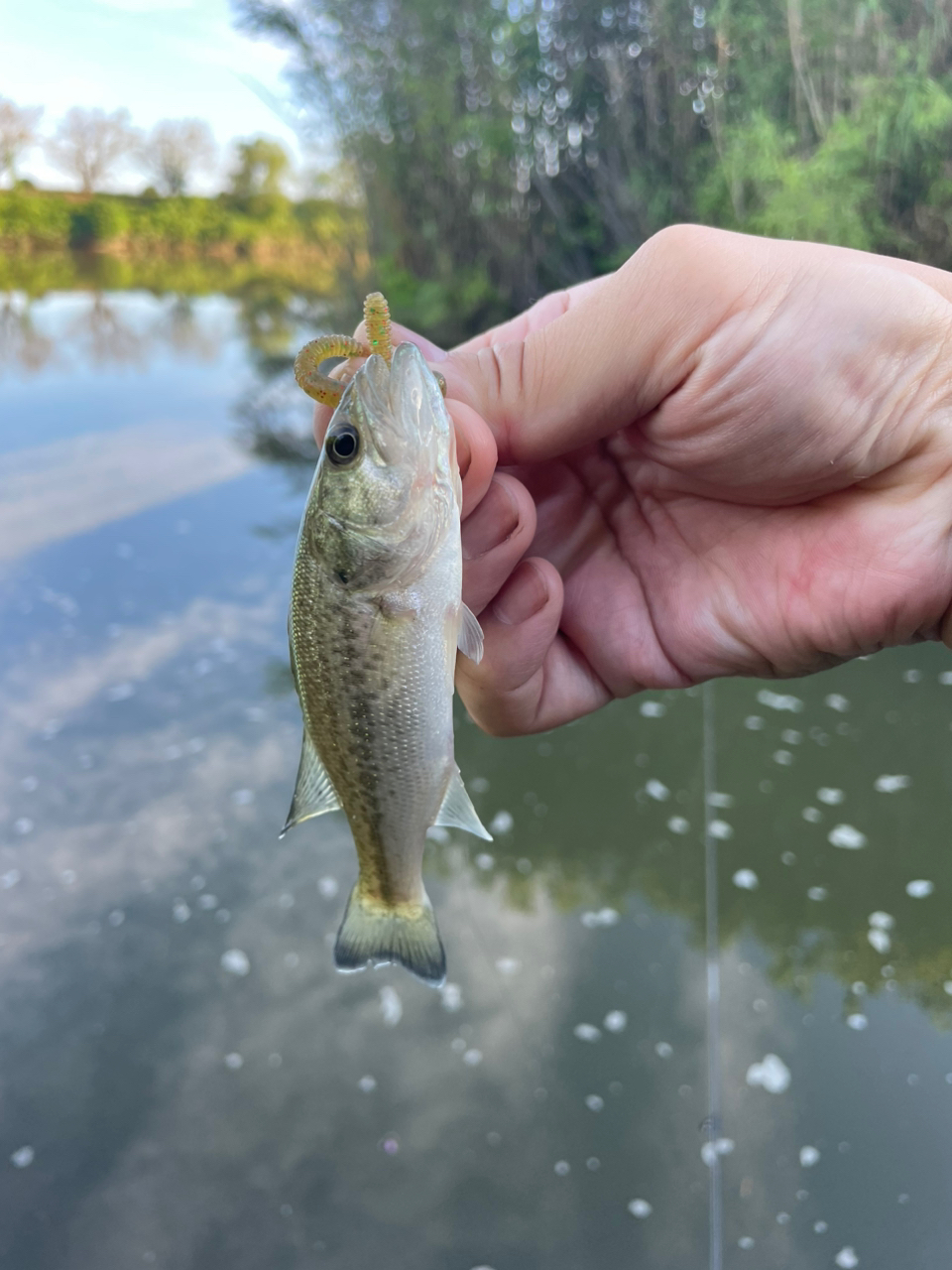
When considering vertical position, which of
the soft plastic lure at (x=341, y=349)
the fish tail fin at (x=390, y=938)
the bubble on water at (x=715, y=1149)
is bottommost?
the bubble on water at (x=715, y=1149)

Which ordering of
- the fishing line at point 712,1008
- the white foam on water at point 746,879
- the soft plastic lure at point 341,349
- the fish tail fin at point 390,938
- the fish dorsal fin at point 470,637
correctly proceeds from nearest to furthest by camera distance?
the soft plastic lure at point 341,349
the fish dorsal fin at point 470,637
the fish tail fin at point 390,938
the fishing line at point 712,1008
the white foam on water at point 746,879

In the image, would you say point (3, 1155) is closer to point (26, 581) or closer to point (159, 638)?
point (159, 638)

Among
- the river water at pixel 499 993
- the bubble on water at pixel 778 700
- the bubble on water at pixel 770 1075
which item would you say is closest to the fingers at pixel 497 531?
the river water at pixel 499 993

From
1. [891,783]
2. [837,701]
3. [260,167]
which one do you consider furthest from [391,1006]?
[260,167]

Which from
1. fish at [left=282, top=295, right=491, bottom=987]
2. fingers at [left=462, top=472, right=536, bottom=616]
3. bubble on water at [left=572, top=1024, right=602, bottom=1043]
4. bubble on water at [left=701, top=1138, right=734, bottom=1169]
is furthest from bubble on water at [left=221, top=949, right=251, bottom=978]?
fingers at [left=462, top=472, right=536, bottom=616]

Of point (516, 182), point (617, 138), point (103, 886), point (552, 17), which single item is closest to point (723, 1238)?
point (103, 886)

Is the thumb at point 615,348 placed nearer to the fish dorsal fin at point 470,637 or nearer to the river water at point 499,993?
the fish dorsal fin at point 470,637
